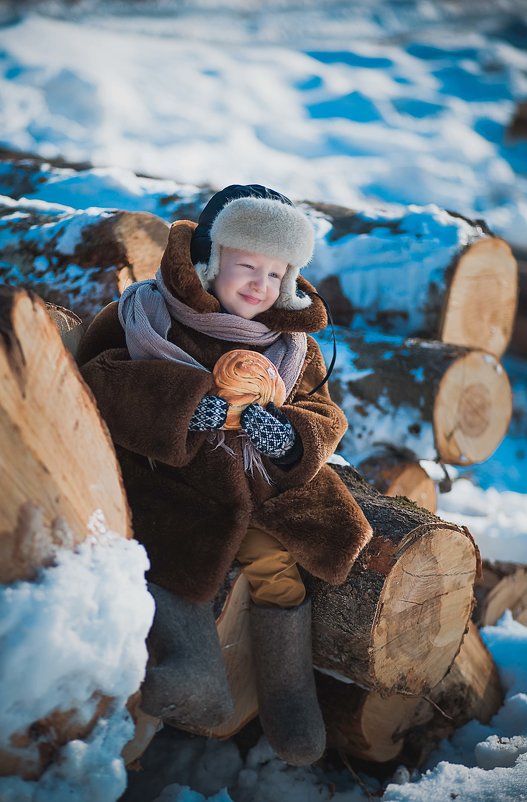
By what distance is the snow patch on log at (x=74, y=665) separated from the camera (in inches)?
48.6

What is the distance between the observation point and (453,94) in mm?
13031

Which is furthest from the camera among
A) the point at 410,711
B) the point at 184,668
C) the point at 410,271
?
the point at 410,271

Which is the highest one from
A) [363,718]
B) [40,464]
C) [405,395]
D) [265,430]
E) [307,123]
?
[40,464]

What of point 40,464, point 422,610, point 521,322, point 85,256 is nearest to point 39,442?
point 40,464

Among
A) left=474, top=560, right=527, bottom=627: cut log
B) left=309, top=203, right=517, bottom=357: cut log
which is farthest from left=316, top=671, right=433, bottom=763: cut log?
left=309, top=203, right=517, bottom=357: cut log

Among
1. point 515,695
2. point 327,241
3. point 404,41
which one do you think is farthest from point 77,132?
point 404,41

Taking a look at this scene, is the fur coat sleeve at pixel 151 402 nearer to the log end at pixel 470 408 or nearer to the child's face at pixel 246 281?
the child's face at pixel 246 281

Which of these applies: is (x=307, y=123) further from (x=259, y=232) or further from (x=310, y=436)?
(x=310, y=436)

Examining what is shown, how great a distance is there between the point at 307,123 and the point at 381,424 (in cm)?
886

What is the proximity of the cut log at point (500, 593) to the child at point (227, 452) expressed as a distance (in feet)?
4.20

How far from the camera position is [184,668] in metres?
1.60

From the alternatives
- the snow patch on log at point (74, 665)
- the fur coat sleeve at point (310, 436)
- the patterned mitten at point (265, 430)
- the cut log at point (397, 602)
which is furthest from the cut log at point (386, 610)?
the snow patch on log at point (74, 665)

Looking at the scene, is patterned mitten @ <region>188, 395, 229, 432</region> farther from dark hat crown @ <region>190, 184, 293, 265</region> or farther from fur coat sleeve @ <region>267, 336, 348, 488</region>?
dark hat crown @ <region>190, 184, 293, 265</region>

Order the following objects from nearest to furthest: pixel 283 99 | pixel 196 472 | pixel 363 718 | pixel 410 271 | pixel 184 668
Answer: pixel 184 668
pixel 196 472
pixel 363 718
pixel 410 271
pixel 283 99
